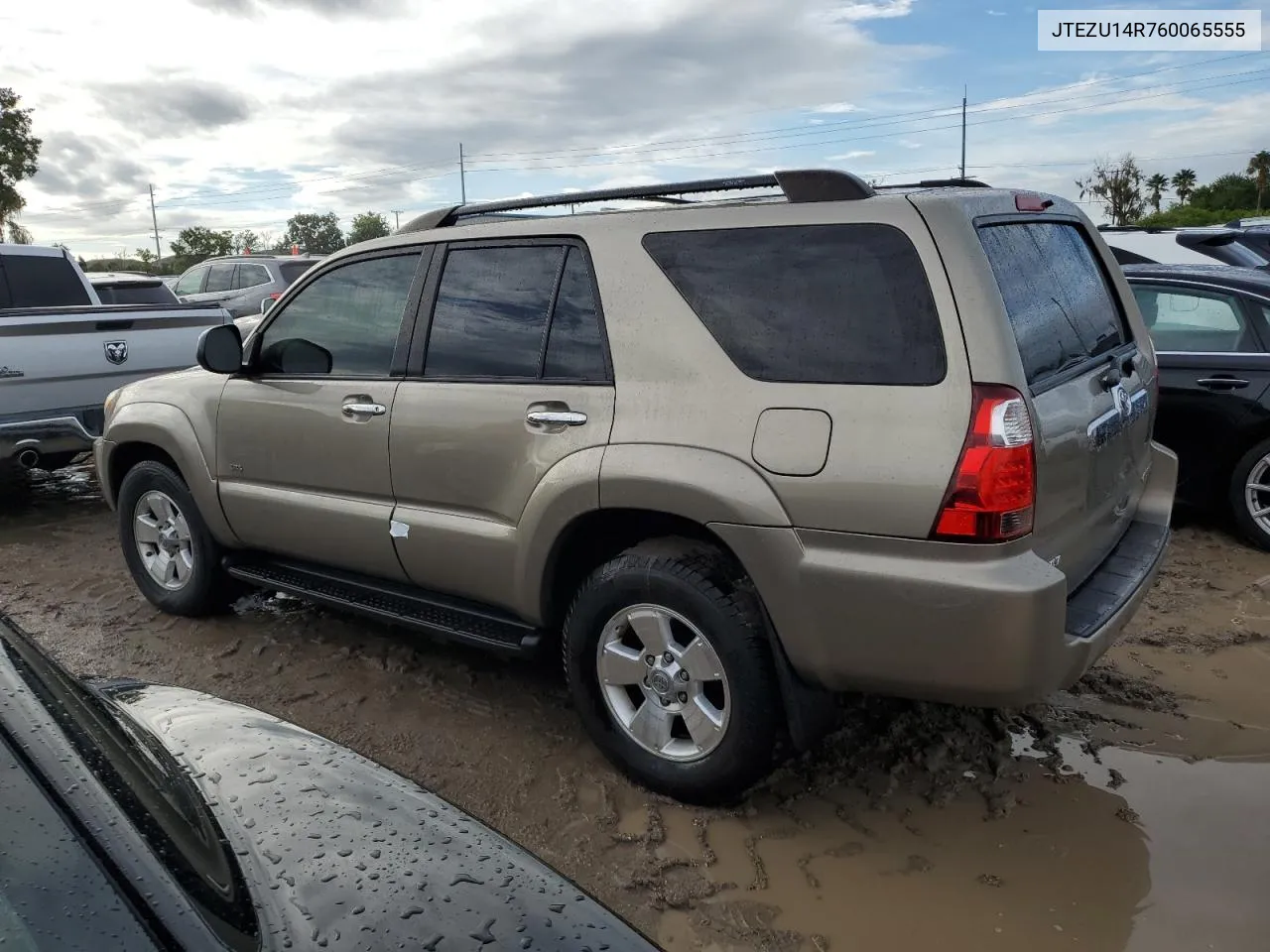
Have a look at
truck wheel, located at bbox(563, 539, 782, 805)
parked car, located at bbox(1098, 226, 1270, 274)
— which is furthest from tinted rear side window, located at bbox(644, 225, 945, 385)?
parked car, located at bbox(1098, 226, 1270, 274)

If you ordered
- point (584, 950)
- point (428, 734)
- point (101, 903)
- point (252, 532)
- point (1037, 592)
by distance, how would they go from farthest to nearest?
point (252, 532)
point (428, 734)
point (1037, 592)
point (584, 950)
point (101, 903)

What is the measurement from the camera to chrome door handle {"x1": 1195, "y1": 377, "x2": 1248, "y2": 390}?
18.1 feet

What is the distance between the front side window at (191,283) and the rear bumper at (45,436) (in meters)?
10.4

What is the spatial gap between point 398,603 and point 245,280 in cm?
1291

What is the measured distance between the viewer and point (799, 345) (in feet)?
9.14

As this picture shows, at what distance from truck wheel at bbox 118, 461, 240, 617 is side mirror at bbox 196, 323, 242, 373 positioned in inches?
31.0

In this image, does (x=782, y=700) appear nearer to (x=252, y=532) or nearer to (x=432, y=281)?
(x=432, y=281)

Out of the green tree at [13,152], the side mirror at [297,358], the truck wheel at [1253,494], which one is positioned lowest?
the truck wheel at [1253,494]

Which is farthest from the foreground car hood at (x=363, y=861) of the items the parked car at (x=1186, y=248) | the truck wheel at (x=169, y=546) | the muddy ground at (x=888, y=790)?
the parked car at (x=1186, y=248)

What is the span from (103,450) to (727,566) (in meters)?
3.57

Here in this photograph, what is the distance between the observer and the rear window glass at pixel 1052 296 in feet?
9.05

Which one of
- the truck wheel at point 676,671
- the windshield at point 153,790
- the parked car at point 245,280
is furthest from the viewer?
the parked car at point 245,280

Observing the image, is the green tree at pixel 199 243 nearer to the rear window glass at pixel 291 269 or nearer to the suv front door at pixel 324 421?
the rear window glass at pixel 291 269

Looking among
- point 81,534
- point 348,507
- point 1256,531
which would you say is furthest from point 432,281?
point 1256,531
